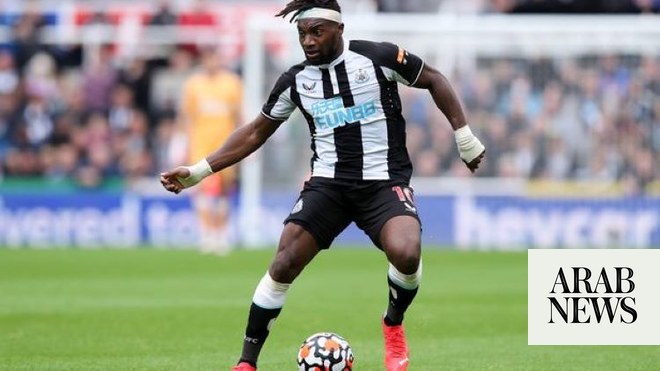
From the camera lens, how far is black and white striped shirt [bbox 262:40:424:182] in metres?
9.56

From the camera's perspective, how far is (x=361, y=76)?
9.58m

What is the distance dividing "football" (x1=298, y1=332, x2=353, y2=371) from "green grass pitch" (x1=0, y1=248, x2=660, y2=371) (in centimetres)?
104

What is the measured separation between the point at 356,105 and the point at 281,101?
535mm

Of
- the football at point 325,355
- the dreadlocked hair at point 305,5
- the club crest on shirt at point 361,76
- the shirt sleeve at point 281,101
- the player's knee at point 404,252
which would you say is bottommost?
the football at point 325,355

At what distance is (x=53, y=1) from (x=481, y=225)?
1027 cm

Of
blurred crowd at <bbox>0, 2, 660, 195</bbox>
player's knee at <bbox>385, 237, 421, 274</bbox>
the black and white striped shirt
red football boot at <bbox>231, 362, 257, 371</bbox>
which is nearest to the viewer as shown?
player's knee at <bbox>385, 237, 421, 274</bbox>

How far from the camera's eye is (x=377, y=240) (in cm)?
954

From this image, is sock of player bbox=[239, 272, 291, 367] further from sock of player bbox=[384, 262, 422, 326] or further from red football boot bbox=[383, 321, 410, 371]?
red football boot bbox=[383, 321, 410, 371]

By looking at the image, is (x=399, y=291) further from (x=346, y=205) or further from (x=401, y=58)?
(x=401, y=58)

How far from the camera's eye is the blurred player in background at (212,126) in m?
21.2

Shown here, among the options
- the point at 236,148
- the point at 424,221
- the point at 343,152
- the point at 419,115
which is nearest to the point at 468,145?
the point at 343,152

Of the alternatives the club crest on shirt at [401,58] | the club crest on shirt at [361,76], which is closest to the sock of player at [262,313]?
the club crest on shirt at [361,76]

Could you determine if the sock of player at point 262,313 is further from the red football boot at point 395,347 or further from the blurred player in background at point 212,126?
the blurred player in background at point 212,126

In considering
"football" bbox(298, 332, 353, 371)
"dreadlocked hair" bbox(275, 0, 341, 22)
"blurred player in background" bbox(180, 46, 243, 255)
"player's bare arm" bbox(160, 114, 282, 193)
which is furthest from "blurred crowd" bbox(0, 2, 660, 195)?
"football" bbox(298, 332, 353, 371)
